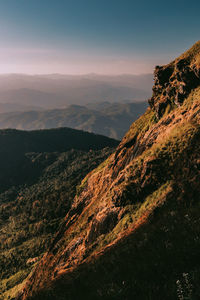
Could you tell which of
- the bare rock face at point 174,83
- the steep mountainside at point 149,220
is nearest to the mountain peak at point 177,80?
the bare rock face at point 174,83

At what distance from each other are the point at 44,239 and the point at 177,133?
134 metres

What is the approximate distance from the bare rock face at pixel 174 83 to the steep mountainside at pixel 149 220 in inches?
7.7

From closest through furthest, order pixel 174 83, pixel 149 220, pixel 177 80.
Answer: pixel 149 220 → pixel 177 80 → pixel 174 83

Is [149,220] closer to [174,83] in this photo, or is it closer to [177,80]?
[177,80]

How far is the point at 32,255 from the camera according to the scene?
126062mm

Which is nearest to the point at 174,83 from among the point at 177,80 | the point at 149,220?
the point at 177,80

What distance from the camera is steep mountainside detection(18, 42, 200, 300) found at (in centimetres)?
961

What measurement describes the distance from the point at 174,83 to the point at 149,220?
117ft

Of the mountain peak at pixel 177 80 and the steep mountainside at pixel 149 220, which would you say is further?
the mountain peak at pixel 177 80

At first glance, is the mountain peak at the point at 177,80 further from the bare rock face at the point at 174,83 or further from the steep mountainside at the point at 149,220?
the steep mountainside at the point at 149,220

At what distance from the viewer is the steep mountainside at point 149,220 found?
378 inches

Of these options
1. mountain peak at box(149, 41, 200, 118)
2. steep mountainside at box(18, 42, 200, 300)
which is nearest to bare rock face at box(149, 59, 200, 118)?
mountain peak at box(149, 41, 200, 118)

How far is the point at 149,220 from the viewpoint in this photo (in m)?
21.6

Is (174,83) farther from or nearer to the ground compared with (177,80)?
nearer to the ground
